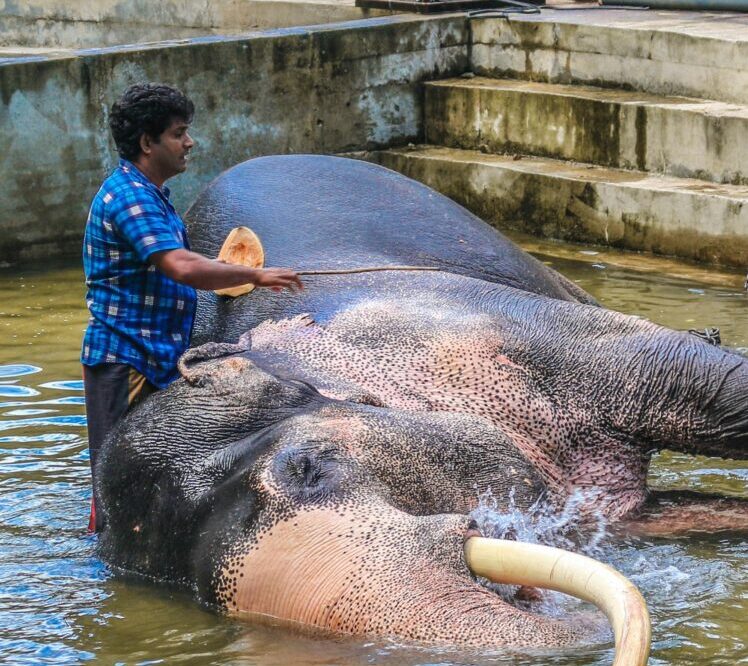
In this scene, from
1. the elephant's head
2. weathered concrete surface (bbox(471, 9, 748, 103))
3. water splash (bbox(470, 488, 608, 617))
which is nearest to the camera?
the elephant's head

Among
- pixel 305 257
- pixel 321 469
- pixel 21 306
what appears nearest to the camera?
pixel 321 469

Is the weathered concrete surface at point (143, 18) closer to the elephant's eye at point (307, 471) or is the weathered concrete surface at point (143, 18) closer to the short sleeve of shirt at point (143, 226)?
the short sleeve of shirt at point (143, 226)

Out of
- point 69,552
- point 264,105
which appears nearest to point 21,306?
point 264,105

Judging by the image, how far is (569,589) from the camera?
12.1 ft

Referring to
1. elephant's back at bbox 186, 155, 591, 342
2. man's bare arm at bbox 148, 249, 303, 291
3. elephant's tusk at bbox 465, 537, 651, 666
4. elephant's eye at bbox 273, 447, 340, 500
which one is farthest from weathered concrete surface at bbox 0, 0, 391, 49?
elephant's tusk at bbox 465, 537, 651, 666

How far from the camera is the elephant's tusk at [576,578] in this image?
3361 mm

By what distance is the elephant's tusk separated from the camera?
11.0ft

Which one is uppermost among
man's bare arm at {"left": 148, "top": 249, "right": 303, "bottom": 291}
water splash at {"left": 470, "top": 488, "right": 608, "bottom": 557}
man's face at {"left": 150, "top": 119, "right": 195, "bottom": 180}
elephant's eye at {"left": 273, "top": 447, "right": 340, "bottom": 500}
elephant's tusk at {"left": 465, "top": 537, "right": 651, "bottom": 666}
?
man's face at {"left": 150, "top": 119, "right": 195, "bottom": 180}

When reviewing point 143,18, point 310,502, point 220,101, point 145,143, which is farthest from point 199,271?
point 143,18

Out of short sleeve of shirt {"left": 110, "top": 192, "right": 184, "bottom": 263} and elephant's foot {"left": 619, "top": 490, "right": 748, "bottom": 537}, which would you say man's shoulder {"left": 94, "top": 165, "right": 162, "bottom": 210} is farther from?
elephant's foot {"left": 619, "top": 490, "right": 748, "bottom": 537}

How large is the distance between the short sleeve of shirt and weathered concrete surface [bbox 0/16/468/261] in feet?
17.0

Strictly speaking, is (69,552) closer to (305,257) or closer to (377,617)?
(305,257)

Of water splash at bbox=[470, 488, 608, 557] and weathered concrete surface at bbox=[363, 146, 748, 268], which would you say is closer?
water splash at bbox=[470, 488, 608, 557]

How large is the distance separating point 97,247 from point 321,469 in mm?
1329
